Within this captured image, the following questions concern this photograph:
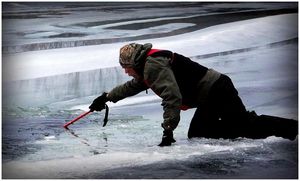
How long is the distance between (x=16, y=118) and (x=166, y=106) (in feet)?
4.42

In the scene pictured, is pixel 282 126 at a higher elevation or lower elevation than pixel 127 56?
lower

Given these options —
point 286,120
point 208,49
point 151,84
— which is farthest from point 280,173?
point 208,49

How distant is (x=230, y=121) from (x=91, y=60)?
2.03 meters

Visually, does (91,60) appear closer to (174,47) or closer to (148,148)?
(174,47)

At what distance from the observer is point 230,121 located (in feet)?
14.7

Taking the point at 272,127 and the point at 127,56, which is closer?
the point at 127,56

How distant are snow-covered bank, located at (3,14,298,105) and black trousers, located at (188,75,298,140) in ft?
4.47

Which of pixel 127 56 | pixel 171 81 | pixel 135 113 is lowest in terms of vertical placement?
pixel 135 113

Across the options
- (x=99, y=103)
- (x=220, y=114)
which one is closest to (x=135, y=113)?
(x=99, y=103)

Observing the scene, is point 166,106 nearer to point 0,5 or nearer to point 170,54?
point 170,54

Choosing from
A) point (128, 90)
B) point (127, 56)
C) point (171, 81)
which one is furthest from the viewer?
point (128, 90)

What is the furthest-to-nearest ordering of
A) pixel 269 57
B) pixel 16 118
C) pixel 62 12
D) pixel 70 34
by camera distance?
pixel 62 12 → pixel 70 34 → pixel 269 57 → pixel 16 118

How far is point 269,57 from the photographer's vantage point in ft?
19.5

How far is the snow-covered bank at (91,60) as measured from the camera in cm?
554
